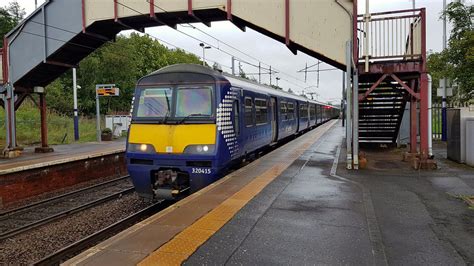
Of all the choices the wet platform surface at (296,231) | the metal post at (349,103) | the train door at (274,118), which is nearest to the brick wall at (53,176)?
the train door at (274,118)

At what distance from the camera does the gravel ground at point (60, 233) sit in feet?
22.8

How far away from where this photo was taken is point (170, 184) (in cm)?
860

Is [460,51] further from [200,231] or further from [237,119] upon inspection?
[200,231]

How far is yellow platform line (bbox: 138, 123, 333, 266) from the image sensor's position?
4406 mm

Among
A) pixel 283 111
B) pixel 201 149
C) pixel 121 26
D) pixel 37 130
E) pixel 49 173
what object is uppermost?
pixel 121 26

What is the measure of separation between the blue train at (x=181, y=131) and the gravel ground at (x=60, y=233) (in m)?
1.12

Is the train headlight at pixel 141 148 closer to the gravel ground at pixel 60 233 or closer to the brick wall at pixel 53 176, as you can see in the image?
the gravel ground at pixel 60 233

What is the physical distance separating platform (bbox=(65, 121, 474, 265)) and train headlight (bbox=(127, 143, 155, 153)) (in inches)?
62.5

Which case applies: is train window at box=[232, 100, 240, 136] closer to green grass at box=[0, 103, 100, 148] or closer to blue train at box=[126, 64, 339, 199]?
blue train at box=[126, 64, 339, 199]

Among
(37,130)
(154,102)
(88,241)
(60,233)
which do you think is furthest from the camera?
(37,130)

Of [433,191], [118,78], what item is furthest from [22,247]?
[118,78]

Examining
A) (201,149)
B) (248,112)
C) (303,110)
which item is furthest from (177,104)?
(303,110)

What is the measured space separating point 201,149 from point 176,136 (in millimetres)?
615

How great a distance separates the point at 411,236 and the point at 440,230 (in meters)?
0.56
